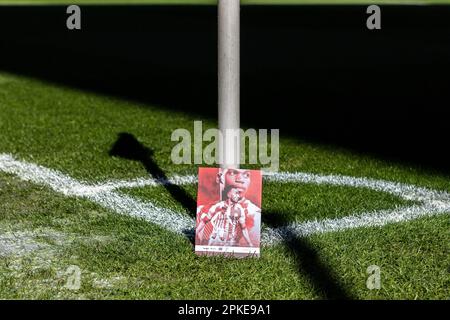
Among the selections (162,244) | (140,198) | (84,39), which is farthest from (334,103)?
(84,39)

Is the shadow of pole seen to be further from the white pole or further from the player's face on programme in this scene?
the player's face on programme

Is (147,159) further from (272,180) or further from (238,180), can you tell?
(238,180)

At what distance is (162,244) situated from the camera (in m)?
4.72

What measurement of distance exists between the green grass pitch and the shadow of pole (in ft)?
0.20

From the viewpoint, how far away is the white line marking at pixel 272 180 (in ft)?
16.4

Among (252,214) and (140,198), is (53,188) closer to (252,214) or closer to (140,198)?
(140,198)

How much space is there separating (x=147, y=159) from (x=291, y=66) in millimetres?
4781

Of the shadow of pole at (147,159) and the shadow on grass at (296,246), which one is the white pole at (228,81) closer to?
the shadow on grass at (296,246)

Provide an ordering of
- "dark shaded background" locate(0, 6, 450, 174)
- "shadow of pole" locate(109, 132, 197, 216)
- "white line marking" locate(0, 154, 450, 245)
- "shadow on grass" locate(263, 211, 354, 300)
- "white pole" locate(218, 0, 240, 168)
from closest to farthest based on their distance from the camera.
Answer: "shadow on grass" locate(263, 211, 354, 300), "white pole" locate(218, 0, 240, 168), "white line marking" locate(0, 154, 450, 245), "shadow of pole" locate(109, 132, 197, 216), "dark shaded background" locate(0, 6, 450, 174)

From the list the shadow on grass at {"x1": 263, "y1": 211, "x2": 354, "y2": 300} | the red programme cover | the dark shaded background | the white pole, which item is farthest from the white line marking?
the dark shaded background

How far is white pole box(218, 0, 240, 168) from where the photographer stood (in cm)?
469

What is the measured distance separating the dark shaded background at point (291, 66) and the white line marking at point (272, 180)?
65cm

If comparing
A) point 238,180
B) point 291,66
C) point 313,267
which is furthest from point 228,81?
point 291,66

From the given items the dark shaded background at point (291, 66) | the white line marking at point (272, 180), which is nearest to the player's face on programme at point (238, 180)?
the white line marking at point (272, 180)
